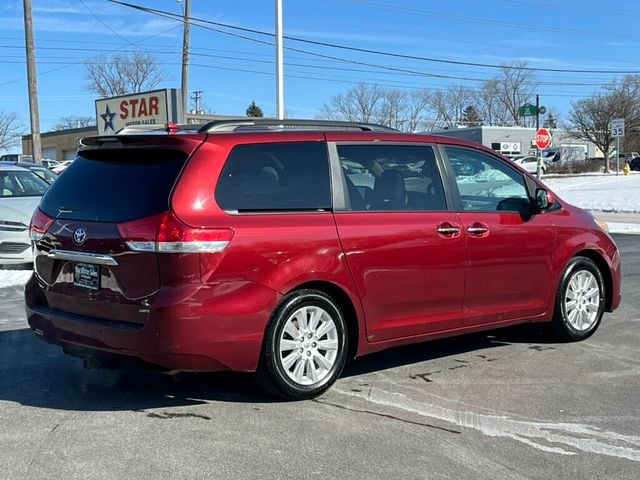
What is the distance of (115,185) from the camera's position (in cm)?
471

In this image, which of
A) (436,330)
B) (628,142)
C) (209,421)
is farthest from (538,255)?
(628,142)

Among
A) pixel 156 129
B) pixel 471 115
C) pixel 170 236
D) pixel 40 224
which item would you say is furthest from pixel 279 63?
pixel 471 115

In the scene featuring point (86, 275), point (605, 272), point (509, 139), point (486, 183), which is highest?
point (509, 139)

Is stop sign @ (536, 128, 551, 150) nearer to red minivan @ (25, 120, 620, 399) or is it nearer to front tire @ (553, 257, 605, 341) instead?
front tire @ (553, 257, 605, 341)

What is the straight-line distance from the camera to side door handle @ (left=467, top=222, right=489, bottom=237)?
5594mm

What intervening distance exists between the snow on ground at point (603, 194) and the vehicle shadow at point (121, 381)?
19.3 m

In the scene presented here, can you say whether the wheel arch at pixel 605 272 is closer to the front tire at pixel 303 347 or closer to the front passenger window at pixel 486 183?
the front passenger window at pixel 486 183

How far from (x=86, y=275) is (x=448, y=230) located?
2.65 meters

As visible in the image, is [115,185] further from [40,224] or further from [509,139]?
[509,139]

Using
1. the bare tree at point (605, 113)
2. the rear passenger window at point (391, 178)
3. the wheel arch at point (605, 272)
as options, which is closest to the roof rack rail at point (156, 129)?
the rear passenger window at point (391, 178)

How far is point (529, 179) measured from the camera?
6.26 meters

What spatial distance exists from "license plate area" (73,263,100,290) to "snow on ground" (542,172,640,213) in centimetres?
2159

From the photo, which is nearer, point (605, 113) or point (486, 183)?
point (486, 183)

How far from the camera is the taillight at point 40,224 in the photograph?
4.98 meters
